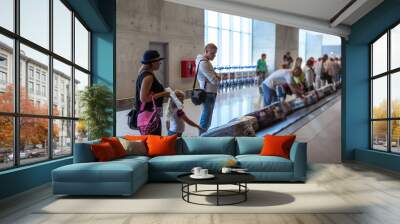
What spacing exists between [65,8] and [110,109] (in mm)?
2547

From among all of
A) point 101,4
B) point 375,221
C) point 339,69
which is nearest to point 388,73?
point 339,69

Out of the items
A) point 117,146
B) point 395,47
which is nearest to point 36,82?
point 117,146

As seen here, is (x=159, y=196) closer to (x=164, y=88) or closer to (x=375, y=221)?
(x=375, y=221)

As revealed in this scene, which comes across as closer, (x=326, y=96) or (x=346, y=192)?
(x=346, y=192)

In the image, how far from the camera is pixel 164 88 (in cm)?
973

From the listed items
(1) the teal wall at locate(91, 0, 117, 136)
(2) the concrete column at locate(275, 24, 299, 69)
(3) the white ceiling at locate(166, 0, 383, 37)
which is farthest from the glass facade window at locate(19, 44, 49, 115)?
(2) the concrete column at locate(275, 24, 299, 69)

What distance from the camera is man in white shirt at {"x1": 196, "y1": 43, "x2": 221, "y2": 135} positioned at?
10.1m

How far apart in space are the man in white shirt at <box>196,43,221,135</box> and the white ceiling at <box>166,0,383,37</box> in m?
1.22

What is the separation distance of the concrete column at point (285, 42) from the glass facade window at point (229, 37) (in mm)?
718

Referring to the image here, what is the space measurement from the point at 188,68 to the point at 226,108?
1.38 meters

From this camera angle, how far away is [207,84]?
33.5ft

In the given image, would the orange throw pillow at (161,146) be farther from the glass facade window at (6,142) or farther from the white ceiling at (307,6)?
the white ceiling at (307,6)

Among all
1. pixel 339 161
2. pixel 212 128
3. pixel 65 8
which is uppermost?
pixel 65 8

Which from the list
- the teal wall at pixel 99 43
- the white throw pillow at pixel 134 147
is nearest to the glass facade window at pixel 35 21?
the teal wall at pixel 99 43
